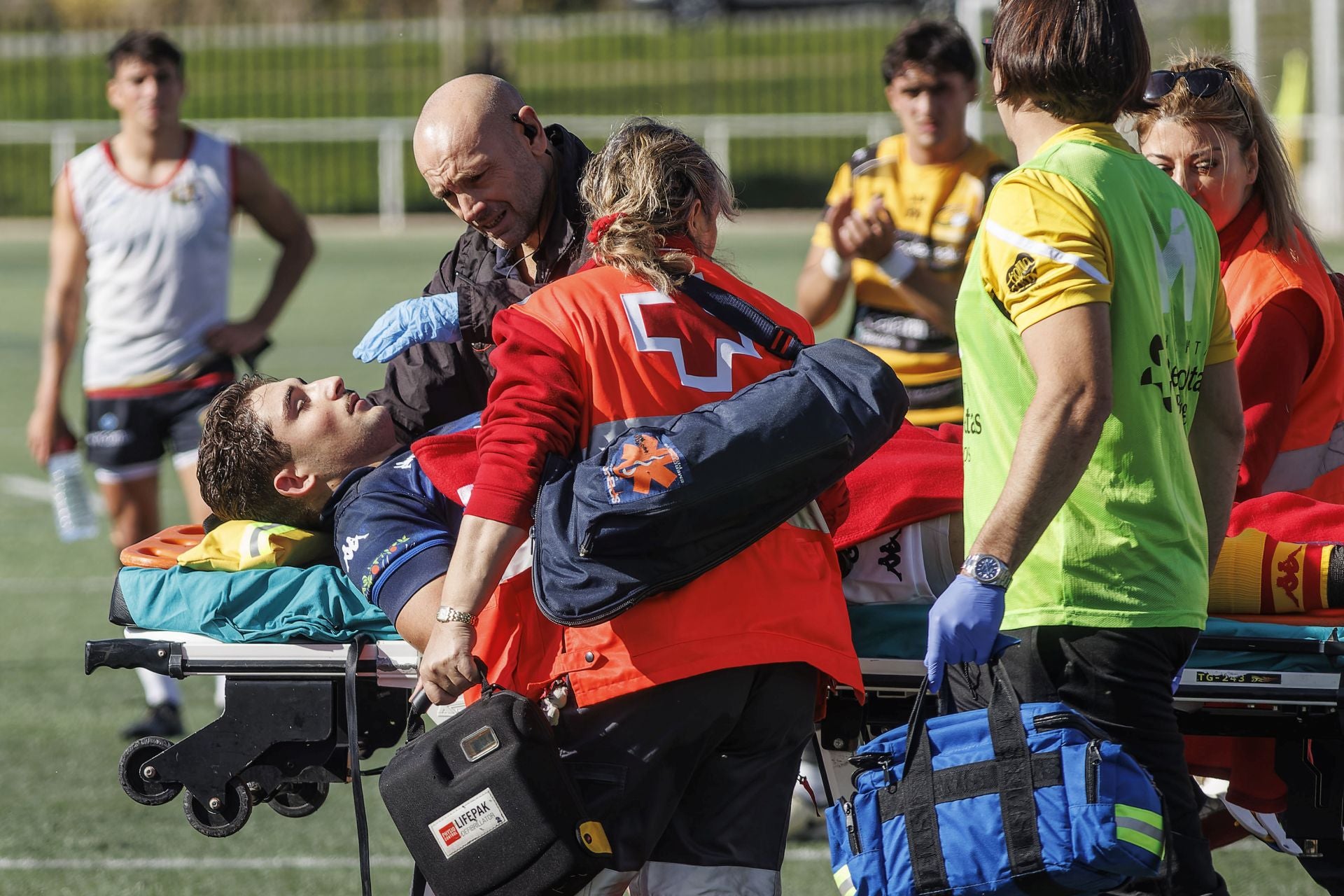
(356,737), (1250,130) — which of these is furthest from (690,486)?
(1250,130)

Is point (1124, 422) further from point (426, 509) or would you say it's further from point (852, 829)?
point (426, 509)

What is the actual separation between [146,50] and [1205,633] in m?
4.74

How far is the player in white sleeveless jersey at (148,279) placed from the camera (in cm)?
627

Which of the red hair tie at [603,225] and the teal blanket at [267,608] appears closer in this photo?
the red hair tie at [603,225]

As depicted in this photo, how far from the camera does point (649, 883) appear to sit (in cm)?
292

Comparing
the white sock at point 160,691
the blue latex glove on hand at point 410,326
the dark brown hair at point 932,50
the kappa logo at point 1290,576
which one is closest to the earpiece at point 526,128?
the blue latex glove on hand at point 410,326

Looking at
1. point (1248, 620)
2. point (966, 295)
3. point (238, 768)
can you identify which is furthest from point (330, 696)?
point (1248, 620)

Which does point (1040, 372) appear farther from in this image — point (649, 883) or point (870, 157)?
point (870, 157)

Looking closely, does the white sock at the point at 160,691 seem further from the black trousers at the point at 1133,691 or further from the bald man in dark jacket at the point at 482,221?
the black trousers at the point at 1133,691

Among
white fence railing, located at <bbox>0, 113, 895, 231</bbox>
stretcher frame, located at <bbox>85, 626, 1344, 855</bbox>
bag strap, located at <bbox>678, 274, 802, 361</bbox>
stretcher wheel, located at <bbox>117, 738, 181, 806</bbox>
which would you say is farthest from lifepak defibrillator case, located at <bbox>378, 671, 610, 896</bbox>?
white fence railing, located at <bbox>0, 113, 895, 231</bbox>

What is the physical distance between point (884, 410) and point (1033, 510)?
1.15ft

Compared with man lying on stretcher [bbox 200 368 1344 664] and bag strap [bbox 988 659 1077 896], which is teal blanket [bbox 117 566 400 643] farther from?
bag strap [bbox 988 659 1077 896]

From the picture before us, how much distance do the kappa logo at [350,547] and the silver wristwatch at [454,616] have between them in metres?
0.44

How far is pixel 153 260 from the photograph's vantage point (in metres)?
6.45
